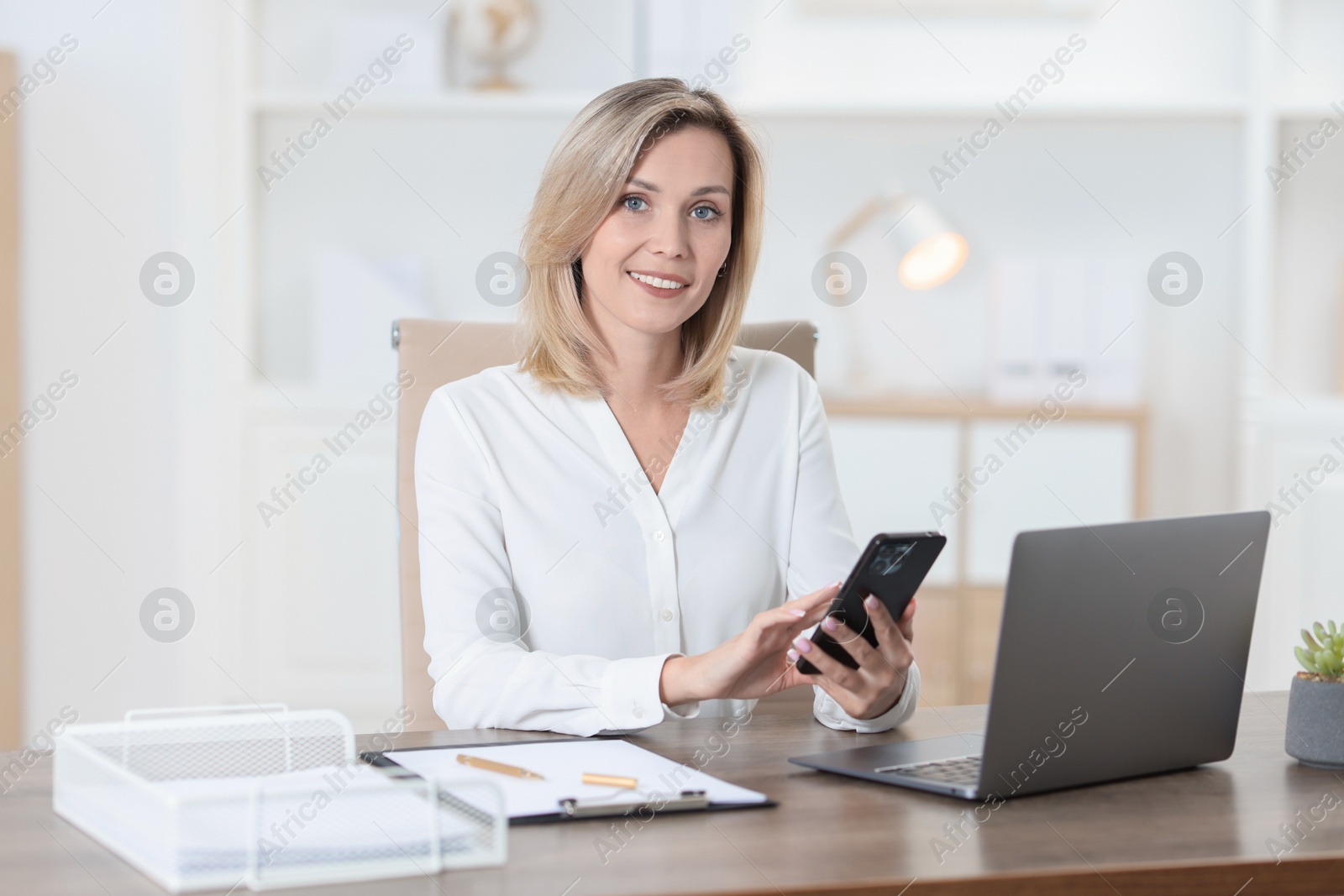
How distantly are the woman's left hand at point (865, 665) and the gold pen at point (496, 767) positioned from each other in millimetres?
283

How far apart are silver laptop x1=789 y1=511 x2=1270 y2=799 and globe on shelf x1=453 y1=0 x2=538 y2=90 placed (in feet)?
8.92

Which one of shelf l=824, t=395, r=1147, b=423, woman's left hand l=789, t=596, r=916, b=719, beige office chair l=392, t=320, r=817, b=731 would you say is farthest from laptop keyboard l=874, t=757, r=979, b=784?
shelf l=824, t=395, r=1147, b=423

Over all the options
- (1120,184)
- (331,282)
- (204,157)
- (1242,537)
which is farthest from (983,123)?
(1242,537)

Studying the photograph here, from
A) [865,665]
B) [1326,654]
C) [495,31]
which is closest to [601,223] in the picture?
[865,665]

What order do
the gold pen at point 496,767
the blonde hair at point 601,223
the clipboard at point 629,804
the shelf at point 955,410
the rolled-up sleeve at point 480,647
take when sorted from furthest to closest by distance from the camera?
the shelf at point 955,410, the blonde hair at point 601,223, the rolled-up sleeve at point 480,647, the gold pen at point 496,767, the clipboard at point 629,804

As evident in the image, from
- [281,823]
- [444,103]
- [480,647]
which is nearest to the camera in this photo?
[281,823]

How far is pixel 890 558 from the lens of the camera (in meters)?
1.05

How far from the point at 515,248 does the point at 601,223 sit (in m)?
1.71

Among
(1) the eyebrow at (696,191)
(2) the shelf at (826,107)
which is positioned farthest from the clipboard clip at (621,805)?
(2) the shelf at (826,107)

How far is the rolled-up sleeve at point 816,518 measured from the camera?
65.0 inches

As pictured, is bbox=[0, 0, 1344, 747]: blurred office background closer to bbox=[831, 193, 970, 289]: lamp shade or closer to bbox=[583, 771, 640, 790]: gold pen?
bbox=[831, 193, 970, 289]: lamp shade

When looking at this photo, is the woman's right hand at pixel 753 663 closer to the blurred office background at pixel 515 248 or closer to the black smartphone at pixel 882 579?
the black smartphone at pixel 882 579

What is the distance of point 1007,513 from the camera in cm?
329

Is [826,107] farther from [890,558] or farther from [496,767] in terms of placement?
[496,767]
